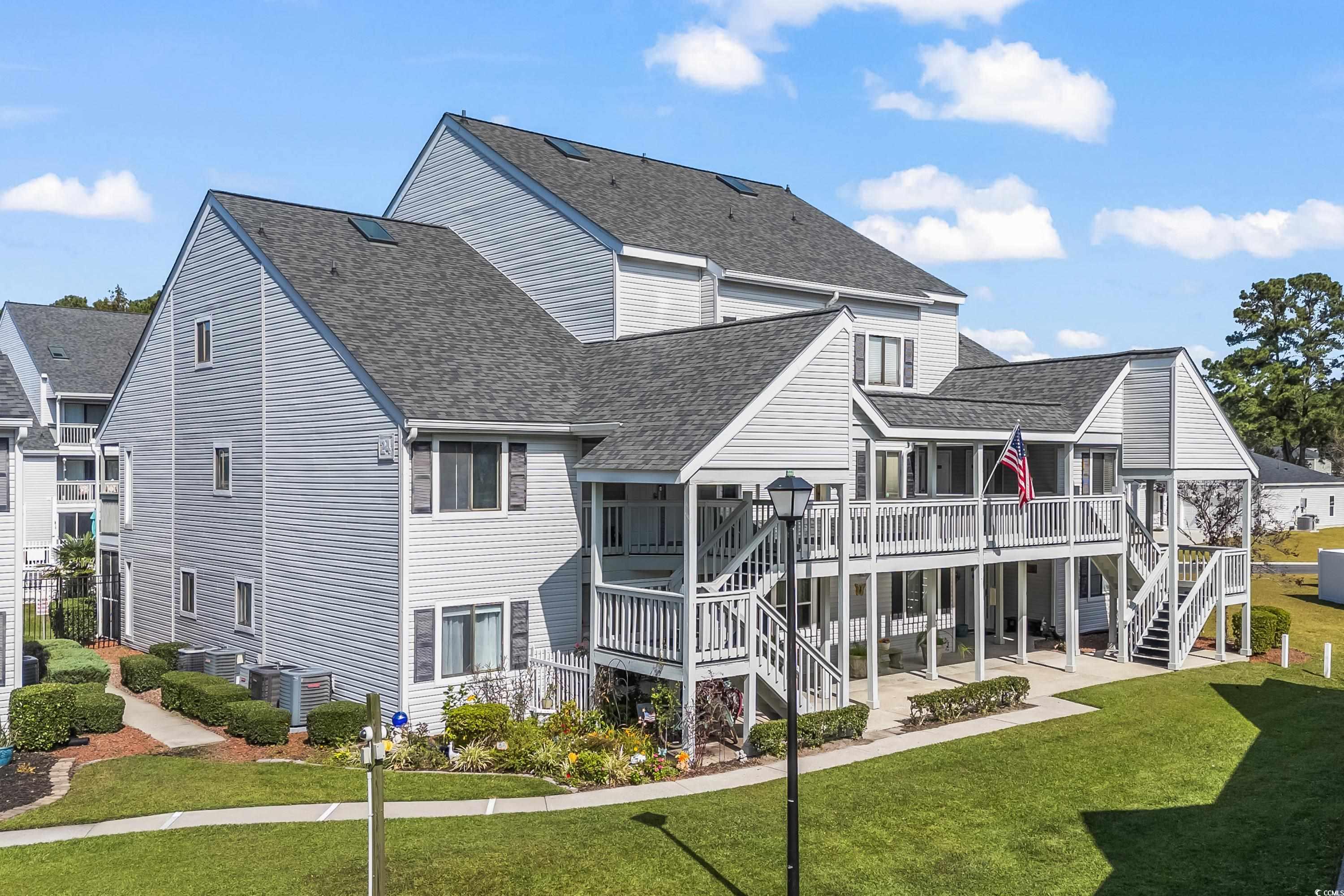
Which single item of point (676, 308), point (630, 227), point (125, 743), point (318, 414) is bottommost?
point (125, 743)

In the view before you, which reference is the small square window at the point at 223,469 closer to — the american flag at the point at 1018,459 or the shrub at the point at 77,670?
the shrub at the point at 77,670

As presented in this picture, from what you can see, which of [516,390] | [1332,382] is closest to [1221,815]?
[516,390]

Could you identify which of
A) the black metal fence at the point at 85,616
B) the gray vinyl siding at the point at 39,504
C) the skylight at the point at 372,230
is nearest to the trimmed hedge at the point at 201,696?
the black metal fence at the point at 85,616

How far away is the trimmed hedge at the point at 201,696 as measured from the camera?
22000 millimetres

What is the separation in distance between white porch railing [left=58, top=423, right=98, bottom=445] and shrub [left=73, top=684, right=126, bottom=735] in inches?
1276

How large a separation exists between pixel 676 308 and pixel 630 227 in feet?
7.43

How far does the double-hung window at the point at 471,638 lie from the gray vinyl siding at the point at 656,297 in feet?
25.4

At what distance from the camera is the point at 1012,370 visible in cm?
3105

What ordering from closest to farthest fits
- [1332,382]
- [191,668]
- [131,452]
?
[191,668] < [131,452] < [1332,382]

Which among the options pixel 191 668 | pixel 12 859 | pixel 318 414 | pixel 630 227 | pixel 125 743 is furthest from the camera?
pixel 630 227

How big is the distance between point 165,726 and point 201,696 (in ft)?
2.76

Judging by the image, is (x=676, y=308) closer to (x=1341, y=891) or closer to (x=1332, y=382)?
(x=1341, y=891)

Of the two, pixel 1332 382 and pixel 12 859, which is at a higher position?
pixel 1332 382

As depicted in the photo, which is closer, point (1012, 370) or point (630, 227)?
point (630, 227)
